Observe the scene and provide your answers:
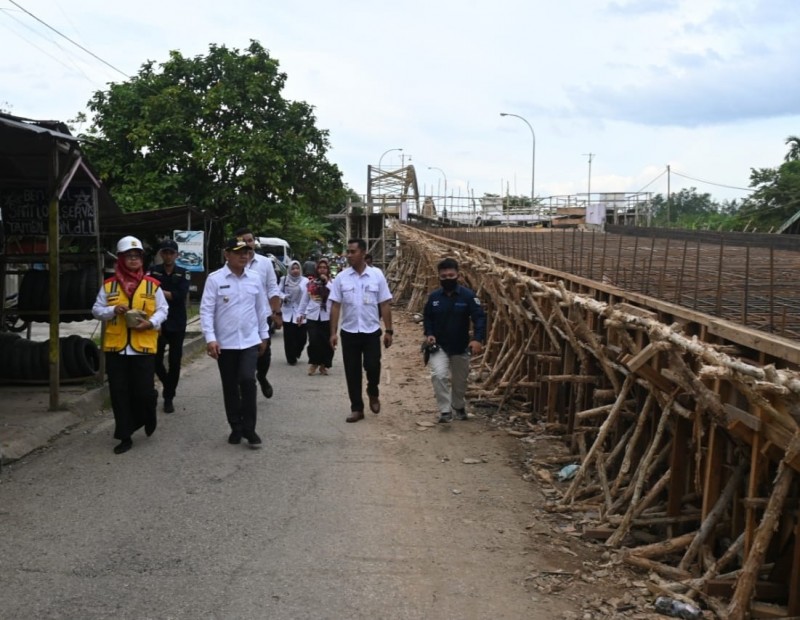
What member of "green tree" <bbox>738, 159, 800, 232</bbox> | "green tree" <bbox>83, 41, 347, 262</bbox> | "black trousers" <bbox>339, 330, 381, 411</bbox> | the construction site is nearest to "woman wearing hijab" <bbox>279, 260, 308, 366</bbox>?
the construction site

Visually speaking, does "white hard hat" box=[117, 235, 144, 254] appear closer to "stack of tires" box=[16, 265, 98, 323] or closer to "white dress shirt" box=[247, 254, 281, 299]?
"white dress shirt" box=[247, 254, 281, 299]

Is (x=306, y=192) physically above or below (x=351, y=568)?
above

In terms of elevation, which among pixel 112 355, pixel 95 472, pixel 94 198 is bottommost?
pixel 95 472

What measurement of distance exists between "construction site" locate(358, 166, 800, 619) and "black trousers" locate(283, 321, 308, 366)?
3555mm

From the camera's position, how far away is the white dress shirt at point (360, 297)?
815 cm

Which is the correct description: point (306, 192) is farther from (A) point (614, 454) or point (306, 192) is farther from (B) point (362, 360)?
(A) point (614, 454)

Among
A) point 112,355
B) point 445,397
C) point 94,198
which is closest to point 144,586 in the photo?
point 112,355

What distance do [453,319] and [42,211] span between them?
15.8ft

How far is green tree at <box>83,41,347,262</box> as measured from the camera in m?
24.6

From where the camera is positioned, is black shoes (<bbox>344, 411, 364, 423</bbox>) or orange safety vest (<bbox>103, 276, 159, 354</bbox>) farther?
black shoes (<bbox>344, 411, 364, 423</bbox>)

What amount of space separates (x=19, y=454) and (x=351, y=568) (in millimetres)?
3580

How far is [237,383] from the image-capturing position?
7098 millimetres

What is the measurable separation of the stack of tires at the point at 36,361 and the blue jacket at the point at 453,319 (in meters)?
3.91

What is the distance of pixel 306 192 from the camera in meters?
26.8
